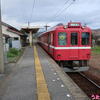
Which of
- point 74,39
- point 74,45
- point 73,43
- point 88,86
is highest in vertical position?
point 74,39

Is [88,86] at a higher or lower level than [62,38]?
lower

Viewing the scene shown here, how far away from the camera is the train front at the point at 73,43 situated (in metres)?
12.7

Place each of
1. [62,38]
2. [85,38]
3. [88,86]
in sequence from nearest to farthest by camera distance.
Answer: [88,86] < [62,38] < [85,38]

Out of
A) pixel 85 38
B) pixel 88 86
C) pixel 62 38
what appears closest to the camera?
pixel 88 86

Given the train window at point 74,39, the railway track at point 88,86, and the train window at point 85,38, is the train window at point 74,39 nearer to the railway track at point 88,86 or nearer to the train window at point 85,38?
the train window at point 85,38

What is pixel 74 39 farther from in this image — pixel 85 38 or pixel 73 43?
pixel 85 38

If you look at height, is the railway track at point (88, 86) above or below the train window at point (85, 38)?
below

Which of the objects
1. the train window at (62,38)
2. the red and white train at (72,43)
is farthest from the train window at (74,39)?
the train window at (62,38)

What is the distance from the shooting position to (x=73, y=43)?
12844 millimetres

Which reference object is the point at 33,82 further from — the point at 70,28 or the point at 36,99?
the point at 70,28

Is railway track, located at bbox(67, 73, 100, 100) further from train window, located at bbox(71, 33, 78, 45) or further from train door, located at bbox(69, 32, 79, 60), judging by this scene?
train window, located at bbox(71, 33, 78, 45)

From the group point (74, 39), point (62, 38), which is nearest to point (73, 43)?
point (74, 39)

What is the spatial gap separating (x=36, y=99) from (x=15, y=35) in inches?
Answer: 1130

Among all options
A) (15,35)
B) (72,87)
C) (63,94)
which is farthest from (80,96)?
(15,35)
